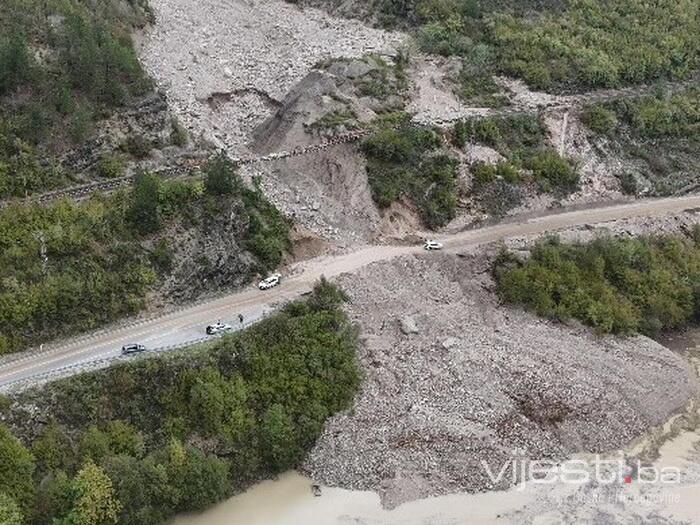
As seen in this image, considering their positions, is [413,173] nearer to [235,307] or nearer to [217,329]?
[235,307]

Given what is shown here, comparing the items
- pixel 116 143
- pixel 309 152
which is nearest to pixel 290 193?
pixel 309 152

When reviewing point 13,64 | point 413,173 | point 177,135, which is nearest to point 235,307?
point 177,135

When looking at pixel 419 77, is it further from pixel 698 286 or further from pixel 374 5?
pixel 698 286

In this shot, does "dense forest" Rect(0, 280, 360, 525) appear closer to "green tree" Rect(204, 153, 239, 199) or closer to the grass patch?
"green tree" Rect(204, 153, 239, 199)

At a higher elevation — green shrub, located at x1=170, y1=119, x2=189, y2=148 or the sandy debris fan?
the sandy debris fan

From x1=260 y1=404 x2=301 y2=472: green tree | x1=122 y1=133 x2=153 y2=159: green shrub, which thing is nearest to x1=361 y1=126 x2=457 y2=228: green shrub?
x1=122 y1=133 x2=153 y2=159: green shrub

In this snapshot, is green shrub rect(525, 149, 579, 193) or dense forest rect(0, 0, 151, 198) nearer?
dense forest rect(0, 0, 151, 198)

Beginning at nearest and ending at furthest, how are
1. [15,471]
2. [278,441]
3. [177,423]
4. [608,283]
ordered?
[15,471] < [177,423] < [278,441] < [608,283]
